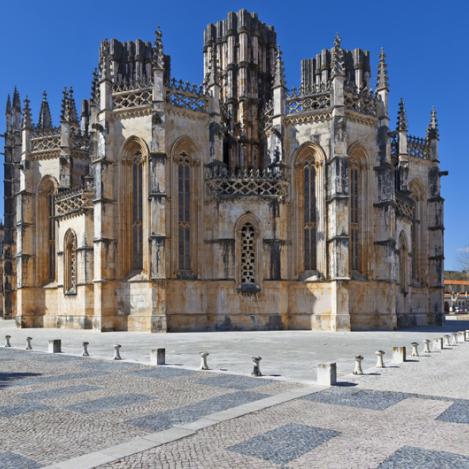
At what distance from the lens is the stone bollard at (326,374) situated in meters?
11.7

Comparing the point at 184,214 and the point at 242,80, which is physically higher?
the point at 242,80

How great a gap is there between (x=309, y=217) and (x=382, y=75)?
10677mm

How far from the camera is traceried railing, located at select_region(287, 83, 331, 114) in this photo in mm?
32562

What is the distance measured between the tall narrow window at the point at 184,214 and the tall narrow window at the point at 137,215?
2.29 metres

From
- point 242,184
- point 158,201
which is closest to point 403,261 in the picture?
point 242,184

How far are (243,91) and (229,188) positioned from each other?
12248mm

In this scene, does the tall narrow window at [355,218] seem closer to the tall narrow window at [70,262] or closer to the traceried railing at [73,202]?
the traceried railing at [73,202]

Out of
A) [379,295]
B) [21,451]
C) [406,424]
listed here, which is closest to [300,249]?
[379,295]

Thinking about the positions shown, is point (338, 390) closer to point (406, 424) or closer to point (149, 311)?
point (406, 424)

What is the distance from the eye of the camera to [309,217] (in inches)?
1286

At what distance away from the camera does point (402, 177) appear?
3888 centimetres

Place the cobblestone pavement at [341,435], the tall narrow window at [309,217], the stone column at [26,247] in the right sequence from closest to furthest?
the cobblestone pavement at [341,435] → the tall narrow window at [309,217] → the stone column at [26,247]

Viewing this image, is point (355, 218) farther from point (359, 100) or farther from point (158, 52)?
point (158, 52)

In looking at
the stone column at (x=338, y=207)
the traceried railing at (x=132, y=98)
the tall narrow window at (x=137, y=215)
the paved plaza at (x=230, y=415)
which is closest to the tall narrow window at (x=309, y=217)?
the stone column at (x=338, y=207)
